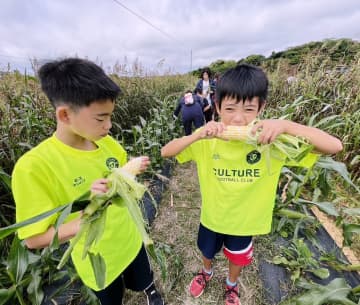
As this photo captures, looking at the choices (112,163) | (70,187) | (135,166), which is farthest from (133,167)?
(70,187)

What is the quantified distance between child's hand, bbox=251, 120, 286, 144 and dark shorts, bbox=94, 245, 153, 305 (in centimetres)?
99

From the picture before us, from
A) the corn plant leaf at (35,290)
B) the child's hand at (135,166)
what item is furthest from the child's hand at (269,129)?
the corn plant leaf at (35,290)

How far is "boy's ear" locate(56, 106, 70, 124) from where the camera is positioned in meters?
0.84

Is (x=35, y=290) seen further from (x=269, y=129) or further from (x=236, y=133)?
(x=269, y=129)

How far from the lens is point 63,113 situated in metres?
0.85

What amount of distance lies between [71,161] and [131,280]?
88 centimetres

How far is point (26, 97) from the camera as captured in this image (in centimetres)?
266

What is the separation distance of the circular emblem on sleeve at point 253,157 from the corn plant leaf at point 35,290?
1428mm

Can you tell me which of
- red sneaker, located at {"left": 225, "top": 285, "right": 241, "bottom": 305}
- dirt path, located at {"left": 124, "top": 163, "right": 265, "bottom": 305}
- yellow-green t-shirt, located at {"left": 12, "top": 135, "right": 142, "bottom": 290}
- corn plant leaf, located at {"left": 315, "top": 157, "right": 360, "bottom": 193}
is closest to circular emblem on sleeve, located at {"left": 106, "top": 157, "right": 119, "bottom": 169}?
yellow-green t-shirt, located at {"left": 12, "top": 135, "right": 142, "bottom": 290}

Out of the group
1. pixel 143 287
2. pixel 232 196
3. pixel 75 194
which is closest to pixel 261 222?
pixel 232 196

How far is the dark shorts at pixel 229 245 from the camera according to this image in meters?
1.34

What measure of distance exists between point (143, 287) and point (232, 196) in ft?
2.76

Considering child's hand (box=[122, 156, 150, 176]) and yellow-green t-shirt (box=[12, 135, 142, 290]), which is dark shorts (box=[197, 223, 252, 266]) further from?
child's hand (box=[122, 156, 150, 176])

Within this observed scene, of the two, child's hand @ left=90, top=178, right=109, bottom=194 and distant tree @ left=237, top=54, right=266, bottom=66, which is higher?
distant tree @ left=237, top=54, right=266, bottom=66
